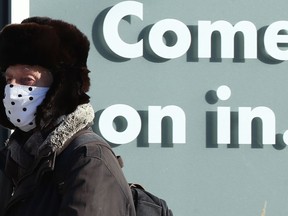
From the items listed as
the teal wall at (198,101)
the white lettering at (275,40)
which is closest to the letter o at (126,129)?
the teal wall at (198,101)

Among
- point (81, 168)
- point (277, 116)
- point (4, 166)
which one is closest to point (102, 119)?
point (277, 116)

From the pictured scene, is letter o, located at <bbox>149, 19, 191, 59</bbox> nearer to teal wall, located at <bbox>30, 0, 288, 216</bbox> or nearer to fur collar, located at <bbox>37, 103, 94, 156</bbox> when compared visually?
teal wall, located at <bbox>30, 0, 288, 216</bbox>

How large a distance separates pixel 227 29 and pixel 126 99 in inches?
30.7

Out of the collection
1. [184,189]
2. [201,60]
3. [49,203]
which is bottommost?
[184,189]

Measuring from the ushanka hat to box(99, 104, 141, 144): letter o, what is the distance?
266 cm

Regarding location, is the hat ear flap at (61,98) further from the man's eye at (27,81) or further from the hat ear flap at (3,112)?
the hat ear flap at (3,112)

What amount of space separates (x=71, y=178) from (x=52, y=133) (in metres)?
0.22

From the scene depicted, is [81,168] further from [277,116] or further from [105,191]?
[277,116]

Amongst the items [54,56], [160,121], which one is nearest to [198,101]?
[160,121]

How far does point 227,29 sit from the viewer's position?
5930 millimetres

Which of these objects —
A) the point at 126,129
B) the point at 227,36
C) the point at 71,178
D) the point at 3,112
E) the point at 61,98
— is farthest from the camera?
the point at 227,36

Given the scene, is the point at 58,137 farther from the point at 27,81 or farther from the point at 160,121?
the point at 160,121

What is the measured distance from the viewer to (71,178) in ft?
9.05

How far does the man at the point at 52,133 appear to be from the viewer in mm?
2766
